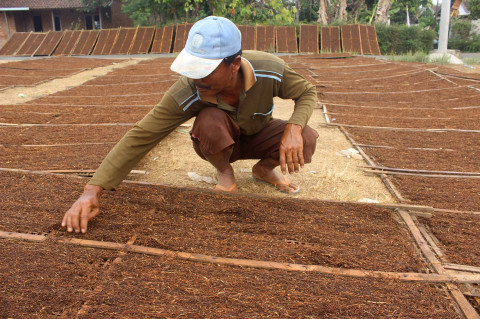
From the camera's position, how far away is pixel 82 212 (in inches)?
72.2

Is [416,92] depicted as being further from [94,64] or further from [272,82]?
[94,64]

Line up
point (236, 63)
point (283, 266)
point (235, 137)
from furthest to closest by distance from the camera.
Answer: point (235, 137) < point (236, 63) < point (283, 266)

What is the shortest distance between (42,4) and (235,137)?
74.9ft

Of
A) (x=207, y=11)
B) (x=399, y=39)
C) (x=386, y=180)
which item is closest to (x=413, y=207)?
(x=386, y=180)

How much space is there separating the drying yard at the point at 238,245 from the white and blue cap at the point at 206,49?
80 centimetres

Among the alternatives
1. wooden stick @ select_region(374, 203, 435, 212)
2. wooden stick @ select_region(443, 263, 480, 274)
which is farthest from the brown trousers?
wooden stick @ select_region(443, 263, 480, 274)

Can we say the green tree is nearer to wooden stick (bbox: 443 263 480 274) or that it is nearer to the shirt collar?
the shirt collar

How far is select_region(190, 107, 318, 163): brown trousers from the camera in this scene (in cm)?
219

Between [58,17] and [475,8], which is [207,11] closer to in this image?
[58,17]

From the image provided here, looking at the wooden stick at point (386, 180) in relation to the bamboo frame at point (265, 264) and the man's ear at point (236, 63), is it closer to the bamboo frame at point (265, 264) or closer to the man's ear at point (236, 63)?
the bamboo frame at point (265, 264)

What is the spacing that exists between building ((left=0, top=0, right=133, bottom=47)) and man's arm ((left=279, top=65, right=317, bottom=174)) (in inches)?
846

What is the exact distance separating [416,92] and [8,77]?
7.80 metres

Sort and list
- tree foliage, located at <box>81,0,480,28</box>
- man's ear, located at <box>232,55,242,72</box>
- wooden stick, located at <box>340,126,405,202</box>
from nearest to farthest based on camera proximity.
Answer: man's ear, located at <box>232,55,242,72</box>
wooden stick, located at <box>340,126,405,202</box>
tree foliage, located at <box>81,0,480,28</box>

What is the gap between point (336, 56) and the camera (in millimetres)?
11062
